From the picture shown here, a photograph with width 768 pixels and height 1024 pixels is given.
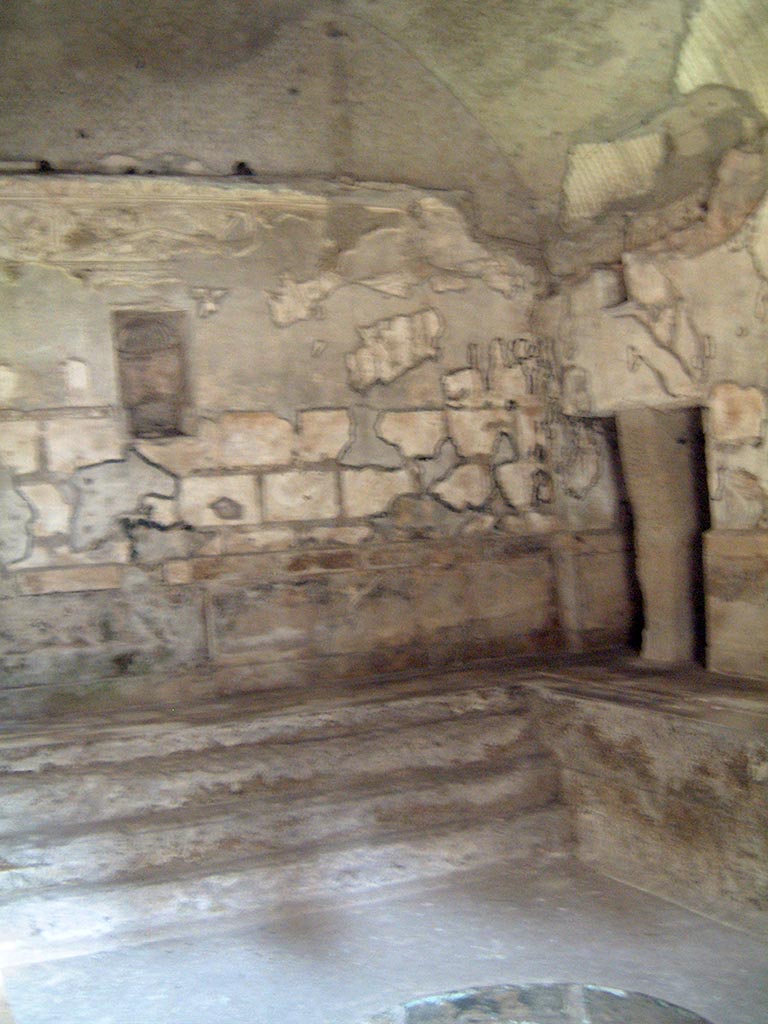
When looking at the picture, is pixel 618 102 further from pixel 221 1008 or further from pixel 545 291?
pixel 221 1008

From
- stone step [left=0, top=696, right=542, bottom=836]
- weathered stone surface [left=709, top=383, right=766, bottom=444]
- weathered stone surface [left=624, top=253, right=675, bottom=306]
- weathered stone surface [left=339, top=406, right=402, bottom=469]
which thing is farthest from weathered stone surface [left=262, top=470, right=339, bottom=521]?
weathered stone surface [left=709, top=383, right=766, bottom=444]

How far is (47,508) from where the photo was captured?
15.2 feet

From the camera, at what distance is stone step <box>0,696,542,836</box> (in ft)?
12.3

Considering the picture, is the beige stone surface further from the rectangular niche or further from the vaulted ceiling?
the vaulted ceiling

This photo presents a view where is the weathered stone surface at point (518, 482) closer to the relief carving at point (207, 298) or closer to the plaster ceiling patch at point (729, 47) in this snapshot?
the relief carving at point (207, 298)

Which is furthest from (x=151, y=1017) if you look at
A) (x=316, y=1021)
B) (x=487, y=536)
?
(x=487, y=536)

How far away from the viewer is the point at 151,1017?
9.57ft

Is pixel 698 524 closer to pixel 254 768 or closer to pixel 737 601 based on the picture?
pixel 737 601

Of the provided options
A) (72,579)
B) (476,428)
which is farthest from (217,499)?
(476,428)

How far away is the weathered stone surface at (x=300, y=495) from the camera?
4969mm

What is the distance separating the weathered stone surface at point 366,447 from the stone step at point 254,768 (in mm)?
1421

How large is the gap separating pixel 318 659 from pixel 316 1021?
2.26 m

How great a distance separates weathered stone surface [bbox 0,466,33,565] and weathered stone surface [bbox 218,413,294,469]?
926mm

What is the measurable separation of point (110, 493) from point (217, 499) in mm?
494
